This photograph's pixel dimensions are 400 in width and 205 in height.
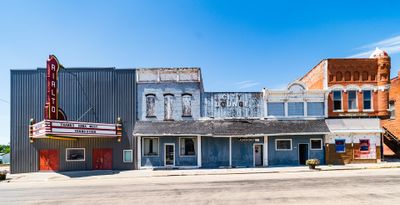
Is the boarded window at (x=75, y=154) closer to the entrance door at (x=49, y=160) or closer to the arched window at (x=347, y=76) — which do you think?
the entrance door at (x=49, y=160)

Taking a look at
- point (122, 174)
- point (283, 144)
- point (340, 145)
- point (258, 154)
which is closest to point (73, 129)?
point (122, 174)

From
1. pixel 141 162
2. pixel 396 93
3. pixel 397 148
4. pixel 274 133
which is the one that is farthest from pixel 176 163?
pixel 396 93

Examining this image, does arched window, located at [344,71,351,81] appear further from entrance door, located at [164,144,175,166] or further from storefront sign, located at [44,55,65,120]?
storefront sign, located at [44,55,65,120]

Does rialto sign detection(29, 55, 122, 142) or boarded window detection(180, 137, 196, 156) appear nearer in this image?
rialto sign detection(29, 55, 122, 142)

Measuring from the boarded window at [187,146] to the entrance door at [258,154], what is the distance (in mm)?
5906

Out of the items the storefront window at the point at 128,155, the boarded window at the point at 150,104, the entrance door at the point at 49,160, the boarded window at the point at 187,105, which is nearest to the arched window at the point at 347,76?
the boarded window at the point at 187,105

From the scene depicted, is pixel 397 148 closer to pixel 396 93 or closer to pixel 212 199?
pixel 396 93

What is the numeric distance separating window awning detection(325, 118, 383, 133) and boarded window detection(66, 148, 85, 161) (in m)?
23.5

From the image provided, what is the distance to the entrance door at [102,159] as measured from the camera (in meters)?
27.0

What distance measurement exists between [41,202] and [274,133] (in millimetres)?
19154

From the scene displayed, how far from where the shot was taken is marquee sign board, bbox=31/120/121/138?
873 inches

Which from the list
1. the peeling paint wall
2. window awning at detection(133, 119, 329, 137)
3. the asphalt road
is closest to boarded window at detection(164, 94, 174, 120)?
window awning at detection(133, 119, 329, 137)

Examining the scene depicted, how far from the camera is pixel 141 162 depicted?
88.3ft

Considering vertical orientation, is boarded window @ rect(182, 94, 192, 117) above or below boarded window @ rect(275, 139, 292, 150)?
above
